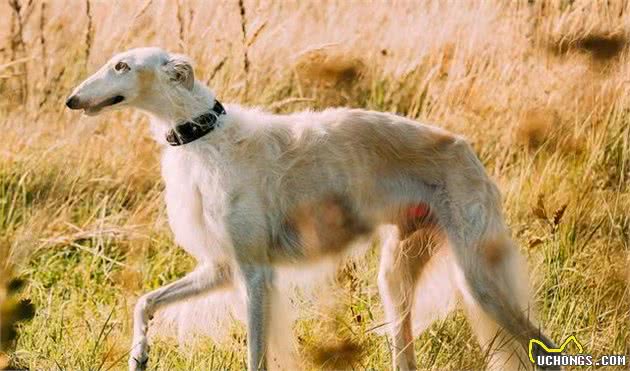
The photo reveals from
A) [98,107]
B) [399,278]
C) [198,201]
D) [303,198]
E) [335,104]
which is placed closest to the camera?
[98,107]

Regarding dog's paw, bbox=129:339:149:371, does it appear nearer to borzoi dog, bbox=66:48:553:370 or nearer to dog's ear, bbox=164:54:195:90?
borzoi dog, bbox=66:48:553:370

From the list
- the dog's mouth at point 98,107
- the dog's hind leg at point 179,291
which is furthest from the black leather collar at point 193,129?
the dog's hind leg at point 179,291

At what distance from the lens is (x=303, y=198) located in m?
5.05

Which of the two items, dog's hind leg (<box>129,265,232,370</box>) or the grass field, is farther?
the grass field

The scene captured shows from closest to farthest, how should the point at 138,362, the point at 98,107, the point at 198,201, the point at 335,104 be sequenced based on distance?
the point at 138,362, the point at 98,107, the point at 198,201, the point at 335,104

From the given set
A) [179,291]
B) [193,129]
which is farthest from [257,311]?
[193,129]

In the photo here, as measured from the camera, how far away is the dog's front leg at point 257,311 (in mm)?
Answer: 4750

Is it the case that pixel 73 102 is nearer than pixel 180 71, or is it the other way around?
pixel 73 102

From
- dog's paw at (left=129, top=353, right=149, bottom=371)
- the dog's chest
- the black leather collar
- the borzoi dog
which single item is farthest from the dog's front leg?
the black leather collar

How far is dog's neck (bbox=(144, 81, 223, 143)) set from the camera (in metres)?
4.86

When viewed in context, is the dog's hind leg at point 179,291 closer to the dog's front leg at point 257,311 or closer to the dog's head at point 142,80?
the dog's front leg at point 257,311

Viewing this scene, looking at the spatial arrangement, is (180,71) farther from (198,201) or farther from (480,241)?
(480,241)

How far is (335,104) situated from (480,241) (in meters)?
2.53

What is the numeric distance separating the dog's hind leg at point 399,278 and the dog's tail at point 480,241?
0.25 m
